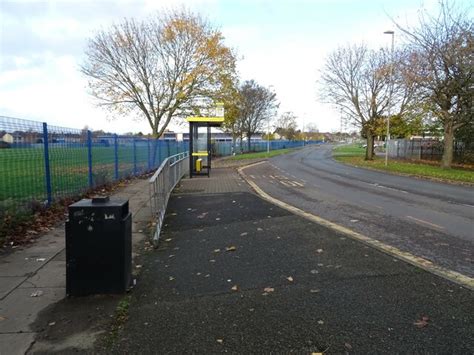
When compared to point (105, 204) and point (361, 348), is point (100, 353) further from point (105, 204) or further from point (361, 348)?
Answer: point (361, 348)

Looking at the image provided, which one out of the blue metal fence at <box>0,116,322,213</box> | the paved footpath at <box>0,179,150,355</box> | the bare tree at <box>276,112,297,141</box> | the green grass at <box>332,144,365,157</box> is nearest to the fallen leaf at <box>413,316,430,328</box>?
the paved footpath at <box>0,179,150,355</box>

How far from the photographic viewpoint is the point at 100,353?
3264 mm

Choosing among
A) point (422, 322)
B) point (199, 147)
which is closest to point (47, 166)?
point (422, 322)

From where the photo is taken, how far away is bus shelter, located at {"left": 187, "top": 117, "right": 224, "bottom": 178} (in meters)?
18.9

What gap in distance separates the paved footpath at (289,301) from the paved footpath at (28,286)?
0.87 metres

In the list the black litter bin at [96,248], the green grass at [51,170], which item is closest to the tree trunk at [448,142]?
the green grass at [51,170]

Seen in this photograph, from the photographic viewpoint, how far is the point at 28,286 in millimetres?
4777

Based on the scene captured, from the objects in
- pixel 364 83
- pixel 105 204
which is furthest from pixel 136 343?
pixel 364 83

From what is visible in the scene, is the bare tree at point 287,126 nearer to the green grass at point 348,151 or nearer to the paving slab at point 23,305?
the green grass at point 348,151

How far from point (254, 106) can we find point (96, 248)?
54562 millimetres

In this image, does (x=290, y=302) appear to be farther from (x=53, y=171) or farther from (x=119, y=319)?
(x=53, y=171)

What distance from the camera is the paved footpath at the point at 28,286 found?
360 centimetres

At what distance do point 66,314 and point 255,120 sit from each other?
187ft

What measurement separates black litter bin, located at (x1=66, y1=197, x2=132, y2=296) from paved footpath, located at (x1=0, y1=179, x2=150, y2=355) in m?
0.35
